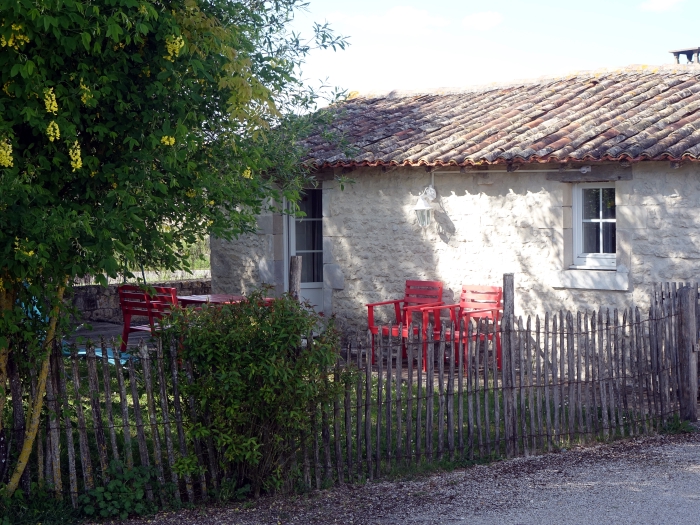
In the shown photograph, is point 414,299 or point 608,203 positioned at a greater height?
point 608,203

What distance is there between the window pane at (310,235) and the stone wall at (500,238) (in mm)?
731

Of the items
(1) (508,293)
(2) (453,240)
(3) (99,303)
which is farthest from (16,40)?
(3) (99,303)

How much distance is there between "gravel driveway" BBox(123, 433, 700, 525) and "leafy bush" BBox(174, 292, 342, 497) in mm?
341

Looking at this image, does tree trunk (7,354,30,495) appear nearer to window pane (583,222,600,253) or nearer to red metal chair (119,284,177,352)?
red metal chair (119,284,177,352)

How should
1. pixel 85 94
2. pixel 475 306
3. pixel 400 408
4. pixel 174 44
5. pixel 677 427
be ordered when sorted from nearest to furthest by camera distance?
pixel 85 94 → pixel 174 44 → pixel 400 408 → pixel 677 427 → pixel 475 306

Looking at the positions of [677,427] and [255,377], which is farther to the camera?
[677,427]

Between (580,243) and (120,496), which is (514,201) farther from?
(120,496)

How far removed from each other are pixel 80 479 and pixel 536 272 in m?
6.03

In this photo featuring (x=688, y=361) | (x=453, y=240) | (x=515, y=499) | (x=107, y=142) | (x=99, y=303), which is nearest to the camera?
(x=107, y=142)

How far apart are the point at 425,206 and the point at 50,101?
21.4 feet

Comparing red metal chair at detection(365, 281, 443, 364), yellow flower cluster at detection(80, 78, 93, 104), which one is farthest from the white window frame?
yellow flower cluster at detection(80, 78, 93, 104)

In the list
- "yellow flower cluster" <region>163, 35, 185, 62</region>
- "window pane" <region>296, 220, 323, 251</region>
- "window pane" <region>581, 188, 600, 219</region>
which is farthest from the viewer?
"window pane" <region>296, 220, 323, 251</region>

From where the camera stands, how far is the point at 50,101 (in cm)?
427

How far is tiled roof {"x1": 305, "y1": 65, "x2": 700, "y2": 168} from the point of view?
904cm
